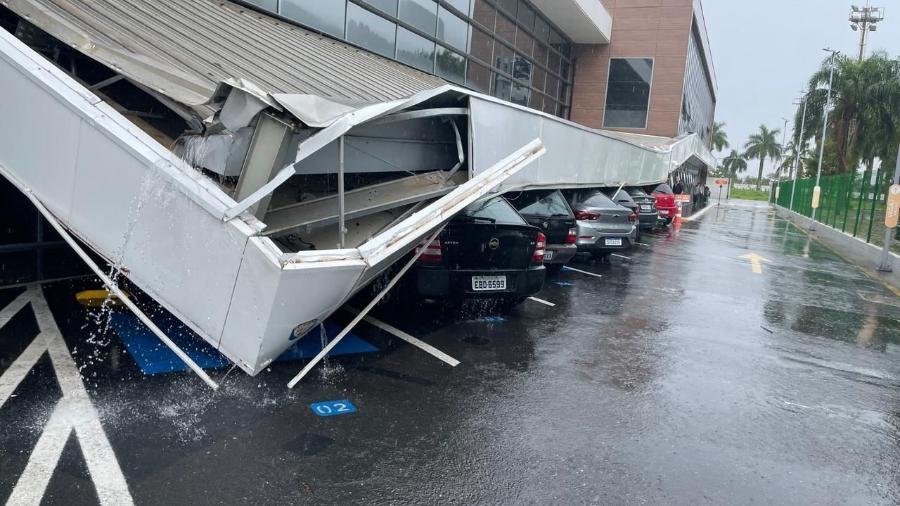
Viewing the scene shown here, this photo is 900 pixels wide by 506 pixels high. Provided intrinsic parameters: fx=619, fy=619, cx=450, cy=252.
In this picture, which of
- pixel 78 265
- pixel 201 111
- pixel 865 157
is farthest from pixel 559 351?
pixel 865 157

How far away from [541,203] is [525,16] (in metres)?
15.2

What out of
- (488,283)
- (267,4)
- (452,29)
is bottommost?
(488,283)

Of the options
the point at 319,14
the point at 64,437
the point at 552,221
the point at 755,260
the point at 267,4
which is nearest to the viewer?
the point at 64,437

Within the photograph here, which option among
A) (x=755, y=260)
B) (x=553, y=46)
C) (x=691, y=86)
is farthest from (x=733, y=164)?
(x=755, y=260)

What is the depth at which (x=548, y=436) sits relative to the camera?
14.0 ft

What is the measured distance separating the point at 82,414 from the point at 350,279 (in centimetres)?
188

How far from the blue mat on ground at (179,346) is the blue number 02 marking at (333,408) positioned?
97cm

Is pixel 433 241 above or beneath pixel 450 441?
above

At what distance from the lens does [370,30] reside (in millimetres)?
12820

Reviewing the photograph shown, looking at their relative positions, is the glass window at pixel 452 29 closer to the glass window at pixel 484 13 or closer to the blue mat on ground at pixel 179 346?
the glass window at pixel 484 13

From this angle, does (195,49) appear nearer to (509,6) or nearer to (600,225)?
(600,225)

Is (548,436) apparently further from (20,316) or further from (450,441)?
(20,316)

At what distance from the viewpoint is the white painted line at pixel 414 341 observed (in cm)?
574

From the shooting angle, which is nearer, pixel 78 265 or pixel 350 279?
pixel 350 279
